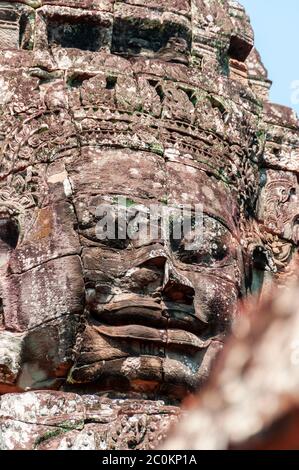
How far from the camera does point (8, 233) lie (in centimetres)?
866

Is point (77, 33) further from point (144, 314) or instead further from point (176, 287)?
point (144, 314)

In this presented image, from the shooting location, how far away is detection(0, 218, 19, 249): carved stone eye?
28.3 feet

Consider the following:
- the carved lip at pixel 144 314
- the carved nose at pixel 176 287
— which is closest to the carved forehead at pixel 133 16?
the carved nose at pixel 176 287

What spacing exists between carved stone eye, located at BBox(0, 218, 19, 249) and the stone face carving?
0.02 meters

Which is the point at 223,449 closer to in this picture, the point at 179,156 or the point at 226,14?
the point at 179,156

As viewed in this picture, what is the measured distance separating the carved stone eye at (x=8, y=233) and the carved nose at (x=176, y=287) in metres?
1.14

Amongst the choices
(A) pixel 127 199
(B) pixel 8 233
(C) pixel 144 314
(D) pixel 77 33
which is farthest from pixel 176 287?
(D) pixel 77 33

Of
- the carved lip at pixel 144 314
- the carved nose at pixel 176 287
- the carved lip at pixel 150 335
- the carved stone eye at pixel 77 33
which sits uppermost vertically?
the carved stone eye at pixel 77 33

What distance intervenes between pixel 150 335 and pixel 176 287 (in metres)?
0.36

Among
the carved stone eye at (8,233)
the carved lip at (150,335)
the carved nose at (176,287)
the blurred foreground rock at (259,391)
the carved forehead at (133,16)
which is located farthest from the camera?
the carved forehead at (133,16)

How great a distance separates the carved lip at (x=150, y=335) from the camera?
7.99 m

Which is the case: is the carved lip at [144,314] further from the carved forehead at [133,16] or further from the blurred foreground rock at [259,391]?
the blurred foreground rock at [259,391]

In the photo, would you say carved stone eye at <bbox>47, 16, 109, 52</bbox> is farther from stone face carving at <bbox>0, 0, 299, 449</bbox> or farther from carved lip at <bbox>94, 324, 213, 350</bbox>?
carved lip at <bbox>94, 324, 213, 350</bbox>

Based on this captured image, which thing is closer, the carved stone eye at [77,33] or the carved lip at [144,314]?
the carved lip at [144,314]
